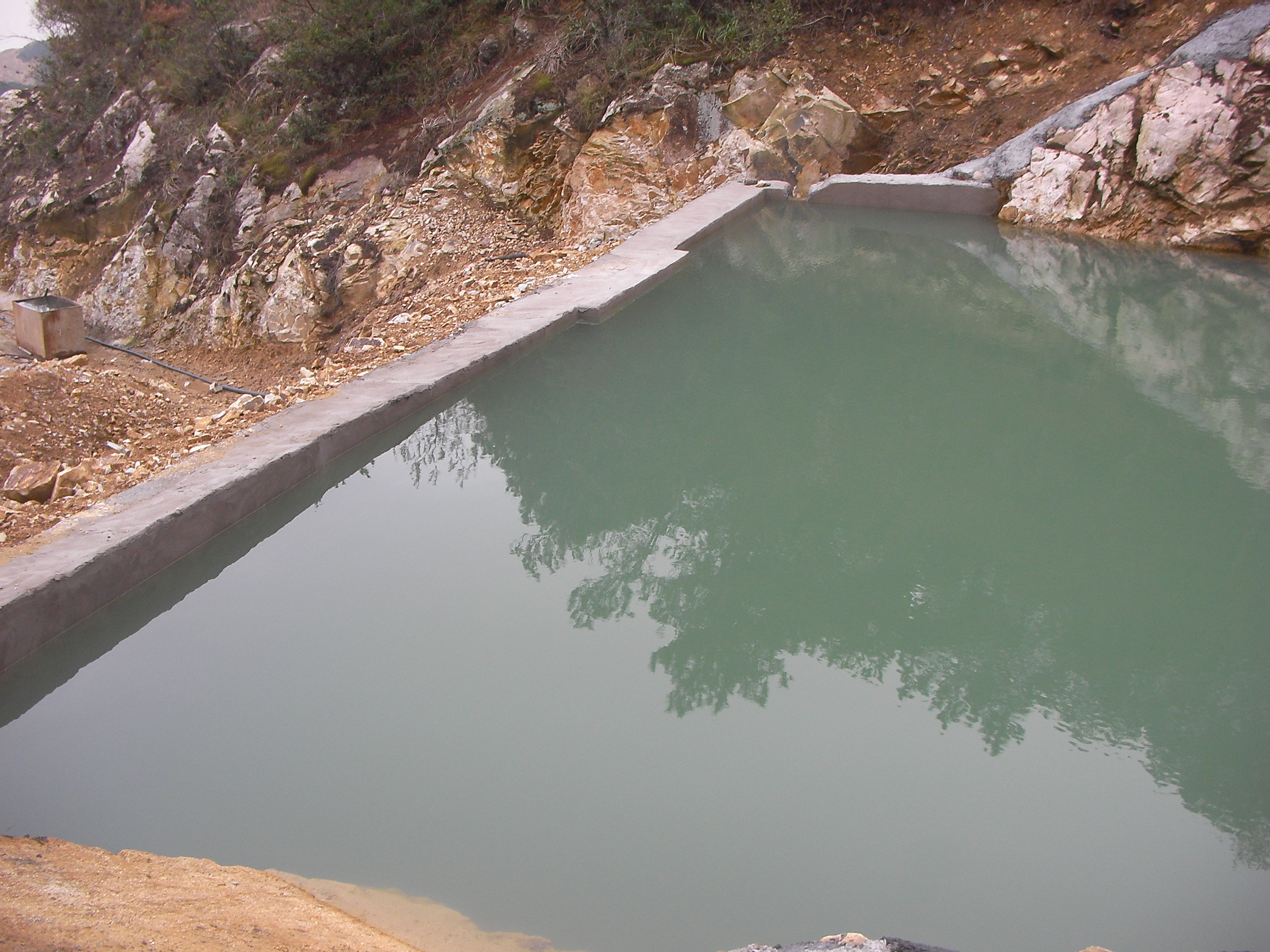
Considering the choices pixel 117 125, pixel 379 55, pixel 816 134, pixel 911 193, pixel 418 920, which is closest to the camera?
pixel 418 920

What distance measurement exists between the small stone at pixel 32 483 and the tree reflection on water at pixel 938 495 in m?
1.43

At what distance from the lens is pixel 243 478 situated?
10.9 ft

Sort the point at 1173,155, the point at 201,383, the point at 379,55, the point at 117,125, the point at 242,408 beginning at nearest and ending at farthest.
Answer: the point at 242,408 → the point at 1173,155 → the point at 201,383 → the point at 379,55 → the point at 117,125

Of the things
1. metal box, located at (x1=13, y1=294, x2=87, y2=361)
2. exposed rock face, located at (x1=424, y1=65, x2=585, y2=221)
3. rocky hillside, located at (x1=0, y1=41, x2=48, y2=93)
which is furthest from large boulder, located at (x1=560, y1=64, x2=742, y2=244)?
rocky hillside, located at (x1=0, y1=41, x2=48, y2=93)

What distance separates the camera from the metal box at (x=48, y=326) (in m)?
7.67

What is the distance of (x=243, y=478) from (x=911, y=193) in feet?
23.1

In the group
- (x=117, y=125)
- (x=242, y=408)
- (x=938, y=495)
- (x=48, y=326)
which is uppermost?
(x=117, y=125)

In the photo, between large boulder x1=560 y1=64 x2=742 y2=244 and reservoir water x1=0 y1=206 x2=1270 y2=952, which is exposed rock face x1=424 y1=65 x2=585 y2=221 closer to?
large boulder x1=560 y1=64 x2=742 y2=244

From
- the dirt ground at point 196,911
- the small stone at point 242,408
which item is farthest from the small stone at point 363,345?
the dirt ground at point 196,911

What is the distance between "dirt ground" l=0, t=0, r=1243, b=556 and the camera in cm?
569

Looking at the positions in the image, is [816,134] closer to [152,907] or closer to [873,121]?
[873,121]

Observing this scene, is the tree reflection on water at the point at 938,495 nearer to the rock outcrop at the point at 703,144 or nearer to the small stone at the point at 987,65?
the rock outcrop at the point at 703,144

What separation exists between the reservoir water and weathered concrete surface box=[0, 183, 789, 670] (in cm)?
10

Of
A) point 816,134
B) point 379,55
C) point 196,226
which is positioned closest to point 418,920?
point 816,134
